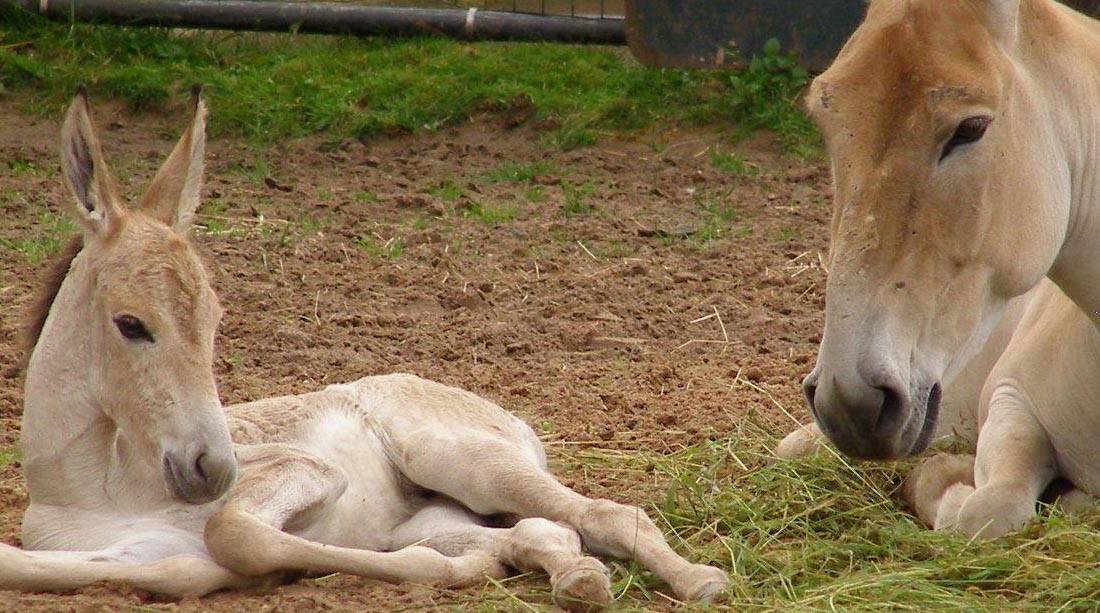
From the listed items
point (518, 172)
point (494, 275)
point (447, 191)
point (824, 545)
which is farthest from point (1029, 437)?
point (518, 172)

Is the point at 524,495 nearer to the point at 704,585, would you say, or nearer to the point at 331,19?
the point at 704,585

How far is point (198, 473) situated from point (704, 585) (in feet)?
4.55

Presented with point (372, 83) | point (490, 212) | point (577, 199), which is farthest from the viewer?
point (372, 83)

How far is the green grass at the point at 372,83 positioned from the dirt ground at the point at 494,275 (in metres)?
0.20

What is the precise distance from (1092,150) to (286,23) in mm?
7788

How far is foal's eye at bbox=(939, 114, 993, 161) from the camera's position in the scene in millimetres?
3398

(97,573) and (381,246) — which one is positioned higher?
(97,573)

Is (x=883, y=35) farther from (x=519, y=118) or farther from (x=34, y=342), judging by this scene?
(x=519, y=118)

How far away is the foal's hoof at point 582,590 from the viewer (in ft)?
12.3

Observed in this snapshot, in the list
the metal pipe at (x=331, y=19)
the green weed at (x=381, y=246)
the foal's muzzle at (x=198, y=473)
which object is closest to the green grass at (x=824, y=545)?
the foal's muzzle at (x=198, y=473)

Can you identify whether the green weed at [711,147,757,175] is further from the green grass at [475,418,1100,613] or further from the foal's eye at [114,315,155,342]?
the foal's eye at [114,315,155,342]

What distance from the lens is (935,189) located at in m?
3.40

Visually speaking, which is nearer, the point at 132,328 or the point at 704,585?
the point at 704,585

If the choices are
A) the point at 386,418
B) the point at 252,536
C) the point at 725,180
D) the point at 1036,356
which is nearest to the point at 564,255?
the point at 725,180
